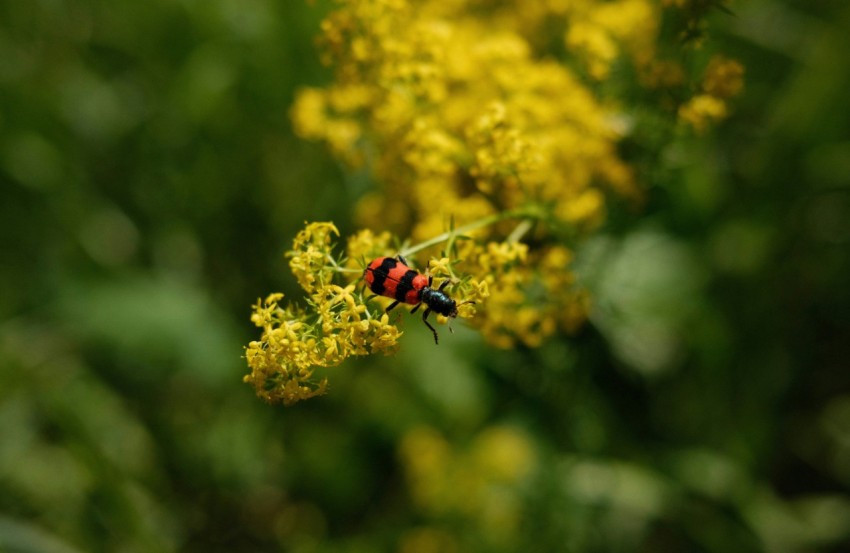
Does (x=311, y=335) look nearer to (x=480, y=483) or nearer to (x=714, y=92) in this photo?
(x=714, y=92)

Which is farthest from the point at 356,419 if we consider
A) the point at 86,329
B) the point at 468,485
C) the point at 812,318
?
the point at 812,318

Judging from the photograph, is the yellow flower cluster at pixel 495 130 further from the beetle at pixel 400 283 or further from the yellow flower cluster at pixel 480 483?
the yellow flower cluster at pixel 480 483

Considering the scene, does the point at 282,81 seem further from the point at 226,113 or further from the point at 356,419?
the point at 356,419

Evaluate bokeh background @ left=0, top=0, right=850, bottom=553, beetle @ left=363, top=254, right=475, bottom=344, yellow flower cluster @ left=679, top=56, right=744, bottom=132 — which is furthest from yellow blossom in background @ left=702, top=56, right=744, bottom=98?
beetle @ left=363, top=254, right=475, bottom=344

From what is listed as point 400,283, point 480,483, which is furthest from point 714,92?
point 480,483

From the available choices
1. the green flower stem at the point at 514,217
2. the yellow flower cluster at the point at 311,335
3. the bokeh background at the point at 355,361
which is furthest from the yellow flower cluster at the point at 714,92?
the yellow flower cluster at the point at 311,335

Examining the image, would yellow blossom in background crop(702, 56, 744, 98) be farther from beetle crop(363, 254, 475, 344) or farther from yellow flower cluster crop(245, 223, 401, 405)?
yellow flower cluster crop(245, 223, 401, 405)
